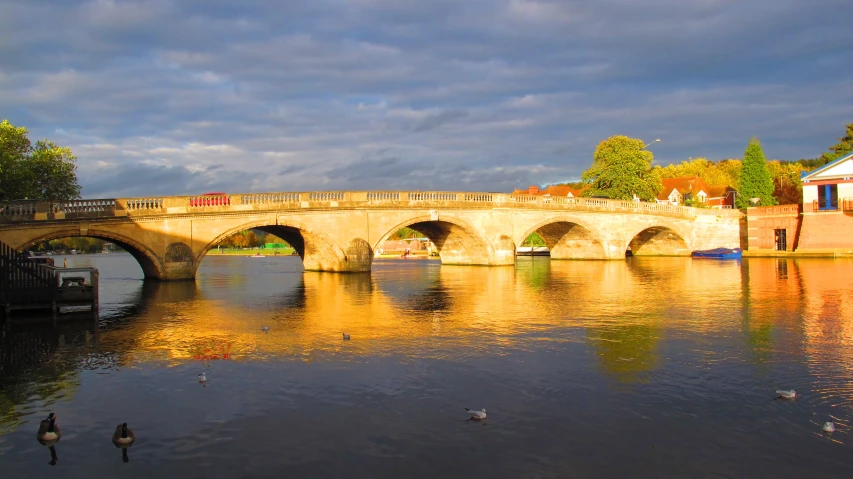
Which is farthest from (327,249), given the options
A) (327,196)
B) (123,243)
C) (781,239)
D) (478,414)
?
(781,239)

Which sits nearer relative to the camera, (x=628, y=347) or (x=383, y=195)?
(x=628, y=347)

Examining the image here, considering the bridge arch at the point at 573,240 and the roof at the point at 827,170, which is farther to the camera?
the bridge arch at the point at 573,240

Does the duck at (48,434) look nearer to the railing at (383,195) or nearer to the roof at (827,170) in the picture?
the railing at (383,195)

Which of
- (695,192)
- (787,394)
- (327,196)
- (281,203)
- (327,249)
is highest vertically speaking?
(695,192)

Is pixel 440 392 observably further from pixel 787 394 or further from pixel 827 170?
pixel 827 170

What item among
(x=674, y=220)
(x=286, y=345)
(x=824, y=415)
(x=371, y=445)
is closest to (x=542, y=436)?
(x=371, y=445)

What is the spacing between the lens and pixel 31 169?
1695 inches

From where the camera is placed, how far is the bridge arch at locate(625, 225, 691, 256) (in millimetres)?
62197

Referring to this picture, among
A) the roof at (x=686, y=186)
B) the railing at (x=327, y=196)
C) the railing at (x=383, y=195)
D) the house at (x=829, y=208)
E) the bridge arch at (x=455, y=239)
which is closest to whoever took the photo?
the railing at (x=327, y=196)

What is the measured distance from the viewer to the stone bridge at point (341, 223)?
32.0 metres

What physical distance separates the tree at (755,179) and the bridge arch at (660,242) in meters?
11.9

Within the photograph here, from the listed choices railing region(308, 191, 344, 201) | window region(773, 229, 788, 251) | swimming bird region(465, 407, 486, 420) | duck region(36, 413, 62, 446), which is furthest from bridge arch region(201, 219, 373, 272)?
window region(773, 229, 788, 251)

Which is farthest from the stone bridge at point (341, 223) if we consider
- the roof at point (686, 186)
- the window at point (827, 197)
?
the roof at point (686, 186)

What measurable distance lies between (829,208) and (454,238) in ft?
104
